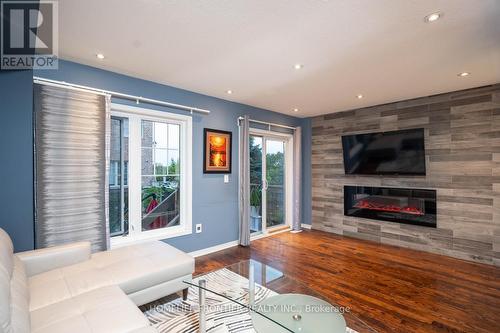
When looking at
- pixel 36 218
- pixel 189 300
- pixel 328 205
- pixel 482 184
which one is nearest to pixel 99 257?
pixel 36 218

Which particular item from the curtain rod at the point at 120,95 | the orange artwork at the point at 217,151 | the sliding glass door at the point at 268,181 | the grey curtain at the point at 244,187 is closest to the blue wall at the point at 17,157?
the curtain rod at the point at 120,95

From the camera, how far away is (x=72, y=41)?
2129 mm

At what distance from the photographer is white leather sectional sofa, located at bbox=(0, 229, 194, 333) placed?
1289 mm

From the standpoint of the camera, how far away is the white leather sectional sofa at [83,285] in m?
1.29

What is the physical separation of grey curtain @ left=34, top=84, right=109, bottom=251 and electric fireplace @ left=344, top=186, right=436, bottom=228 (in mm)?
4103

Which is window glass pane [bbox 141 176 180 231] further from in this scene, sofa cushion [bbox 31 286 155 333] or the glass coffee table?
sofa cushion [bbox 31 286 155 333]

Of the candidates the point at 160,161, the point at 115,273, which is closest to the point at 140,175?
the point at 160,161

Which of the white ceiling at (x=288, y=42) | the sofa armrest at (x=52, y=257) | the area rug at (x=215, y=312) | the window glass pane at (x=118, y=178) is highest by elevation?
the white ceiling at (x=288, y=42)

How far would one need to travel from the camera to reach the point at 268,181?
4.80 m

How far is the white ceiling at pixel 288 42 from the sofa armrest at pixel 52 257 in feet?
6.05

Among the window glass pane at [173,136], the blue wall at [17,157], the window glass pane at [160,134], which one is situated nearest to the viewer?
the blue wall at [17,157]

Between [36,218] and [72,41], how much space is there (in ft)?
5.57

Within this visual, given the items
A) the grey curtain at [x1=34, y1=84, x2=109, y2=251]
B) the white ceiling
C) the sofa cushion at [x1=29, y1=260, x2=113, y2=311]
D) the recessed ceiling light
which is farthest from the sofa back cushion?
the recessed ceiling light

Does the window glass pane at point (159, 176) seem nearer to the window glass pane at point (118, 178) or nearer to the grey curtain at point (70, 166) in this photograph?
the window glass pane at point (118, 178)
